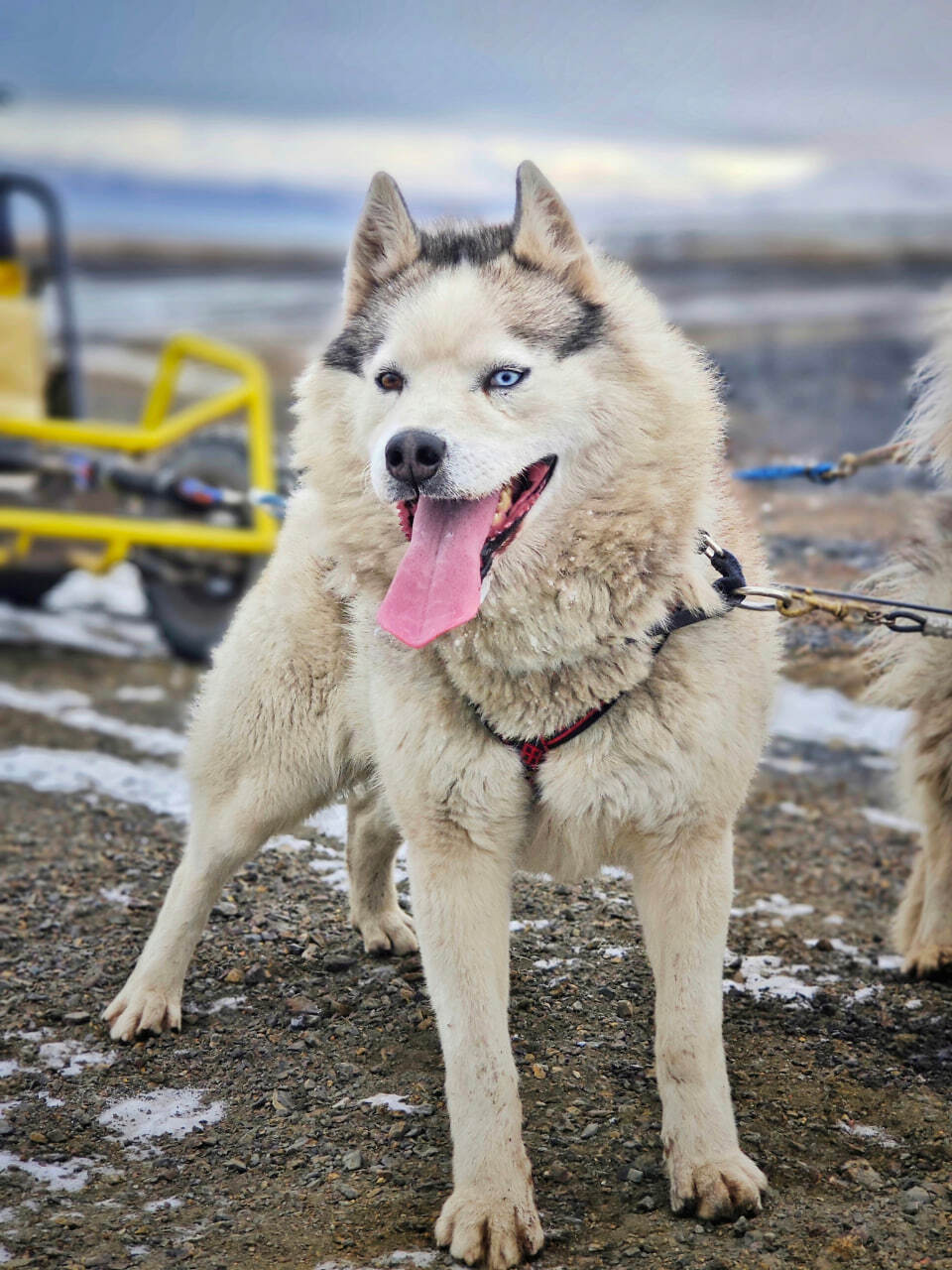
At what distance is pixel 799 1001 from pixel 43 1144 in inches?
79.6

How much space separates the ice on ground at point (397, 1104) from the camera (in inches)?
119

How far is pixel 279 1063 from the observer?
3.28 metres

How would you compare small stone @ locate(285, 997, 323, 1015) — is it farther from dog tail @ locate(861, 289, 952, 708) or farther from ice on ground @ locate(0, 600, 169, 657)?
ice on ground @ locate(0, 600, 169, 657)

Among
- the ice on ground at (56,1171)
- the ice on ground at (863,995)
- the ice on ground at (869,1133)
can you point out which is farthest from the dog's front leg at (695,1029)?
the ice on ground at (56,1171)

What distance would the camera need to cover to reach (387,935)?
3.80 m

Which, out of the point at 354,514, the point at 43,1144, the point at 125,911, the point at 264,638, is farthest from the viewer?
the point at 125,911

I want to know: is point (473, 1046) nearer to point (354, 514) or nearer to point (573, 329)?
point (354, 514)

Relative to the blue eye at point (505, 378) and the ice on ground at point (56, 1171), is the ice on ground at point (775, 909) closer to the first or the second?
the ice on ground at point (56, 1171)

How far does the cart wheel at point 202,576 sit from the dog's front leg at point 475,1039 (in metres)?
4.99

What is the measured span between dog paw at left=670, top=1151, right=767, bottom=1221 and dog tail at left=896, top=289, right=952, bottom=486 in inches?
84.5

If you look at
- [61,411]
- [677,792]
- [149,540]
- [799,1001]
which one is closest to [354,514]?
[677,792]

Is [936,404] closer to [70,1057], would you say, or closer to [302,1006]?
[302,1006]

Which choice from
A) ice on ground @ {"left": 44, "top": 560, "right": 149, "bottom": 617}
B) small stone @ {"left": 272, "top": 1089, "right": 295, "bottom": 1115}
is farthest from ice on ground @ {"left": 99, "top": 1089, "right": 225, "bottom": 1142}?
ice on ground @ {"left": 44, "top": 560, "right": 149, "bottom": 617}

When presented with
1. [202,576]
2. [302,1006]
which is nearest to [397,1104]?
[302,1006]
